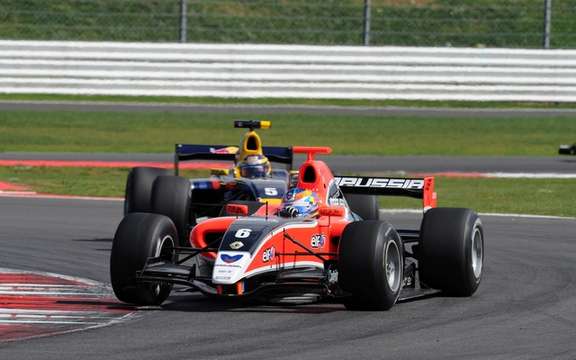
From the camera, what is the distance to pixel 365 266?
34.9 ft

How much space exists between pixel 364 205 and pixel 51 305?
4.72 metres

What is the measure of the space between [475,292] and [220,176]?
511cm

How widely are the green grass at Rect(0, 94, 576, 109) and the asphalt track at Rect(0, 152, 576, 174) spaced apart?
12.5ft

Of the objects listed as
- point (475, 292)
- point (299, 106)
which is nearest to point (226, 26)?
point (299, 106)

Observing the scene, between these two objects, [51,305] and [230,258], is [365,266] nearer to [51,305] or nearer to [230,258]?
[230,258]

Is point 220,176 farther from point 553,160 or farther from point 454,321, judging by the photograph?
point 553,160

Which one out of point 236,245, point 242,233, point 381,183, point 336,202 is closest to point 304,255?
point 242,233

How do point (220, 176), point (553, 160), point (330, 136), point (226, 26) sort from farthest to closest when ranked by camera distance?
point (226, 26)
point (330, 136)
point (553, 160)
point (220, 176)

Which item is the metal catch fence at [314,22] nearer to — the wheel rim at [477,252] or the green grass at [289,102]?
the green grass at [289,102]

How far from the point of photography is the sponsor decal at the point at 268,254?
1081cm

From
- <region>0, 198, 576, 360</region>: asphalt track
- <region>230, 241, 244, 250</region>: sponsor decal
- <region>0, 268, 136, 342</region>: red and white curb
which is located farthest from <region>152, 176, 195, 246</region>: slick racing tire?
<region>230, 241, 244, 250</region>: sponsor decal

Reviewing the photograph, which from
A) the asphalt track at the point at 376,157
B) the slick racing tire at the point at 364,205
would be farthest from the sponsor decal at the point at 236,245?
the asphalt track at the point at 376,157

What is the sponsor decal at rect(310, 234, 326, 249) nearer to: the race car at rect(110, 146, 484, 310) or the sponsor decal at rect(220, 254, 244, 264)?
the race car at rect(110, 146, 484, 310)

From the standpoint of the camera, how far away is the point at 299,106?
1219 inches
